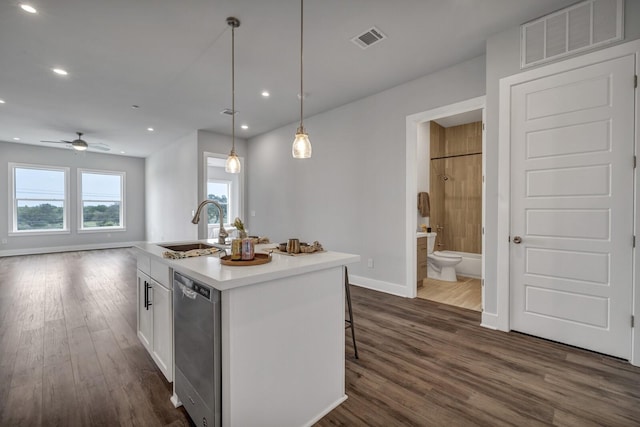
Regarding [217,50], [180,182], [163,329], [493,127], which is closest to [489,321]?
[493,127]

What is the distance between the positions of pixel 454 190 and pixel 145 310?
213 inches

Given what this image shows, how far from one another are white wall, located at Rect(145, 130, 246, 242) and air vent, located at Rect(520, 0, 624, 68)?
18.0 feet

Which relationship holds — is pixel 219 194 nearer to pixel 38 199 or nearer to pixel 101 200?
pixel 101 200

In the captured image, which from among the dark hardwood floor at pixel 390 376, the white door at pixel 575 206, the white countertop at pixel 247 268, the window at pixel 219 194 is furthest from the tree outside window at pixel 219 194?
the white door at pixel 575 206

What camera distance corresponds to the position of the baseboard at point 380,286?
3.81m

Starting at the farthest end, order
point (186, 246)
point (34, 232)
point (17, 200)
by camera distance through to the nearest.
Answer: point (34, 232)
point (17, 200)
point (186, 246)

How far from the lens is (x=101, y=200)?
27.4 feet

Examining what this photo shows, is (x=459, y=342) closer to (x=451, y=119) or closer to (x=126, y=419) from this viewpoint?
(x=126, y=419)

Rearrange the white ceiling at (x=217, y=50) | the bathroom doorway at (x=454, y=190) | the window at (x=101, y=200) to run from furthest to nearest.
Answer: the window at (x=101, y=200)
the bathroom doorway at (x=454, y=190)
the white ceiling at (x=217, y=50)

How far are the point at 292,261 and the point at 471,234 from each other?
4.74 m

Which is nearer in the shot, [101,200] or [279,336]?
[279,336]

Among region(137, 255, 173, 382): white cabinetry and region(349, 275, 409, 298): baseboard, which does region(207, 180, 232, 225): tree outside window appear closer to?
region(349, 275, 409, 298): baseboard

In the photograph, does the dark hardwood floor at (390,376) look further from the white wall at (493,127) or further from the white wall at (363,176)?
the white wall at (363,176)

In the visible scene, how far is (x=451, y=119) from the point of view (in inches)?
201
